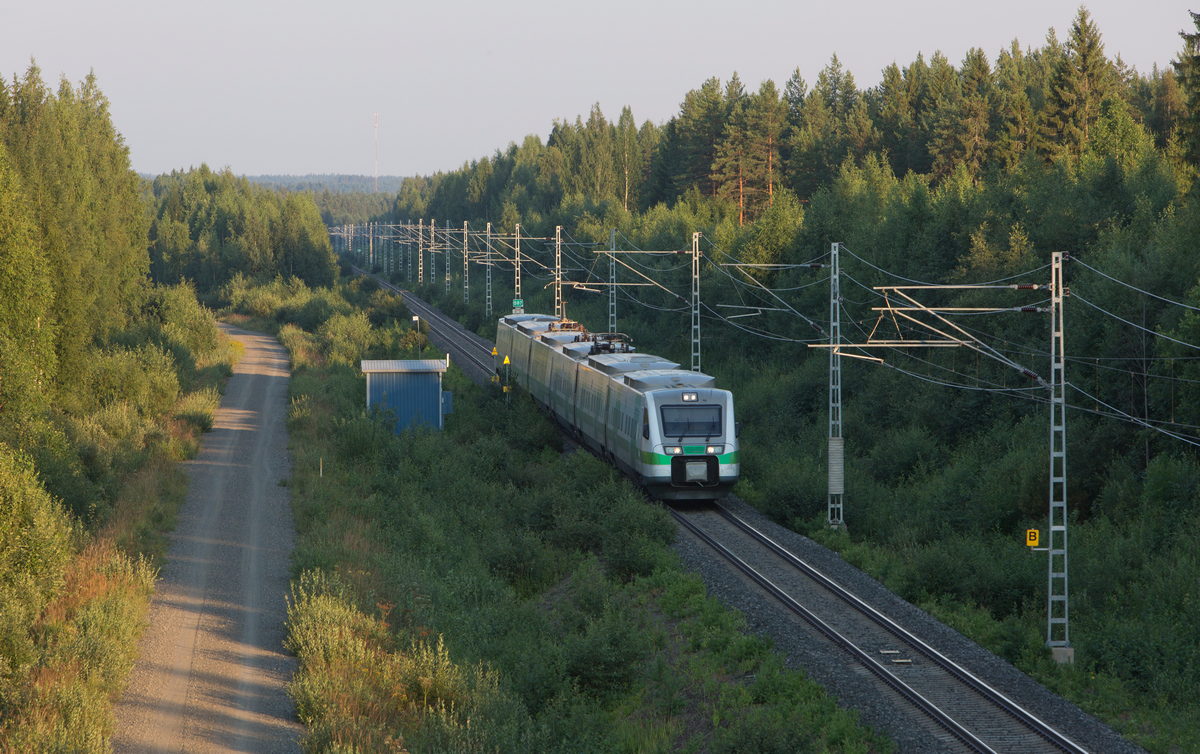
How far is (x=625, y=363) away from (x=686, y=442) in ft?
15.9

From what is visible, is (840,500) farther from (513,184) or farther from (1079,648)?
(513,184)

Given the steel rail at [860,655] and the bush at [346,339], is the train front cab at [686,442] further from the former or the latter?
the bush at [346,339]

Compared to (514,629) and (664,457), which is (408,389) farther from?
(514,629)

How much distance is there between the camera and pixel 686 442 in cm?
2280

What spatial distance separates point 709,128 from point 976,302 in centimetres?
4624

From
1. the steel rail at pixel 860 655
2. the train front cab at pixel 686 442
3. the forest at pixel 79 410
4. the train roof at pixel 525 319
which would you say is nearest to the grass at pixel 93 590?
the forest at pixel 79 410

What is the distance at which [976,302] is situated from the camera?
32.7 metres

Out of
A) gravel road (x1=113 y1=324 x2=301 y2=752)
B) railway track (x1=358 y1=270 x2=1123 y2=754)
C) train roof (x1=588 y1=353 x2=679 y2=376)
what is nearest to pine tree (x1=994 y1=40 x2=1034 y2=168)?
train roof (x1=588 y1=353 x2=679 y2=376)

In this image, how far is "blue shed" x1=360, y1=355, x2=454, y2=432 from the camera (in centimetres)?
3209

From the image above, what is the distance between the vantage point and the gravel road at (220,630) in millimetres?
11227

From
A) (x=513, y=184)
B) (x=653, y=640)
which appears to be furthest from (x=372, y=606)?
(x=513, y=184)

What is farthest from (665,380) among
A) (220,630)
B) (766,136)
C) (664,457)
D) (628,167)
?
(628,167)

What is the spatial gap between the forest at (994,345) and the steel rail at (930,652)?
1.37 m

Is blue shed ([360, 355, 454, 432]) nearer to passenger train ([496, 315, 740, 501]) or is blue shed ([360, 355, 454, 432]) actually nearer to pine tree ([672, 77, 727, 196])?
passenger train ([496, 315, 740, 501])
